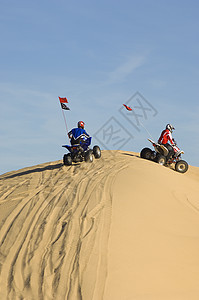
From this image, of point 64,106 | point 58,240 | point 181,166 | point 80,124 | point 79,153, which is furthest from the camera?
point 181,166

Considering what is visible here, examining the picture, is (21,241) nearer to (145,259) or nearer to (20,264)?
(20,264)

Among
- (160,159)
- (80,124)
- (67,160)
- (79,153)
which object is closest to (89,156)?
(79,153)

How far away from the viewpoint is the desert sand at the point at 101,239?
6895mm

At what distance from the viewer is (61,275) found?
7152 millimetres

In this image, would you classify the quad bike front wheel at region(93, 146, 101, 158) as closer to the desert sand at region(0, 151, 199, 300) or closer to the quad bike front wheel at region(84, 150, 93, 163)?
the quad bike front wheel at region(84, 150, 93, 163)

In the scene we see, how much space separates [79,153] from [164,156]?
12.5 feet

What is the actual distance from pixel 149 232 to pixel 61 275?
7.65 feet

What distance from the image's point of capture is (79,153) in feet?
49.7

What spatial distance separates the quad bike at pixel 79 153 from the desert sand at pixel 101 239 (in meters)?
2.33

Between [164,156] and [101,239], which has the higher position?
[164,156]

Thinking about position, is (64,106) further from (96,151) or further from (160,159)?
(160,159)

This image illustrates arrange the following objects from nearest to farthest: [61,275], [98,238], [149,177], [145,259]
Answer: [61,275] → [145,259] → [98,238] → [149,177]

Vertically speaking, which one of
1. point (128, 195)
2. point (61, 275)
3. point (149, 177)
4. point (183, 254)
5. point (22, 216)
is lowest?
point (61, 275)

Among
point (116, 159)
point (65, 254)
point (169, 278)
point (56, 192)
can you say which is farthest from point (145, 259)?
point (116, 159)
